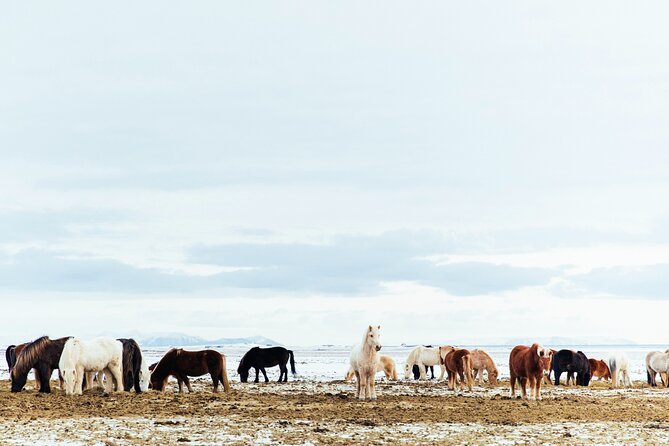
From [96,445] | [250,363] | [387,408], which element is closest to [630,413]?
[387,408]

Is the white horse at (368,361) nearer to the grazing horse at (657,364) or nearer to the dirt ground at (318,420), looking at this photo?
the dirt ground at (318,420)

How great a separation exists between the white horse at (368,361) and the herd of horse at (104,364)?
14.6 ft

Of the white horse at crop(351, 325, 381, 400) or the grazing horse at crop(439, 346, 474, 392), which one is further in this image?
the grazing horse at crop(439, 346, 474, 392)

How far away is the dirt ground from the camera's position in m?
12.7

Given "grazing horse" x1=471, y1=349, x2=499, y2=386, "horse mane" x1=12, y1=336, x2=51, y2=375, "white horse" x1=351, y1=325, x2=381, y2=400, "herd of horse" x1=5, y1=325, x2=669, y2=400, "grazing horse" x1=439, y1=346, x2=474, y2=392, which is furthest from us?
"grazing horse" x1=471, y1=349, x2=499, y2=386

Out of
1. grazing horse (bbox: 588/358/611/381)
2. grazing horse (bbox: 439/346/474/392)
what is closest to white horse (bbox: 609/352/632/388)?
grazing horse (bbox: 588/358/611/381)

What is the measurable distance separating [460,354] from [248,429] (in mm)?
13547

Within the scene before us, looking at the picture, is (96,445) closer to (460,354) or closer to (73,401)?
(73,401)

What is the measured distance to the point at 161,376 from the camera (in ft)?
76.1

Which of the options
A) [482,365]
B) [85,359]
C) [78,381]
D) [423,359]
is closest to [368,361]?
[85,359]

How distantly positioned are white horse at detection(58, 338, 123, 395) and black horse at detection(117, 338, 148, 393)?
0.61m

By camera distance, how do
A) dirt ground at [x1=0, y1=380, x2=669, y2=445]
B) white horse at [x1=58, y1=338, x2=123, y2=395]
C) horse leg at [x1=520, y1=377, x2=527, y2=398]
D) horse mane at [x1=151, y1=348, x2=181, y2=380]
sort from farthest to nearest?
horse mane at [x1=151, y1=348, x2=181, y2=380] < horse leg at [x1=520, y1=377, x2=527, y2=398] < white horse at [x1=58, y1=338, x2=123, y2=395] < dirt ground at [x1=0, y1=380, x2=669, y2=445]

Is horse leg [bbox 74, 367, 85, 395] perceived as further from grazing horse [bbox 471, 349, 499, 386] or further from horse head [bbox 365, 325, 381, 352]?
grazing horse [bbox 471, 349, 499, 386]

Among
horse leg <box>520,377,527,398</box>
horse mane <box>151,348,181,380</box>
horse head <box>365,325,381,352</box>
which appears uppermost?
horse head <box>365,325,381,352</box>
